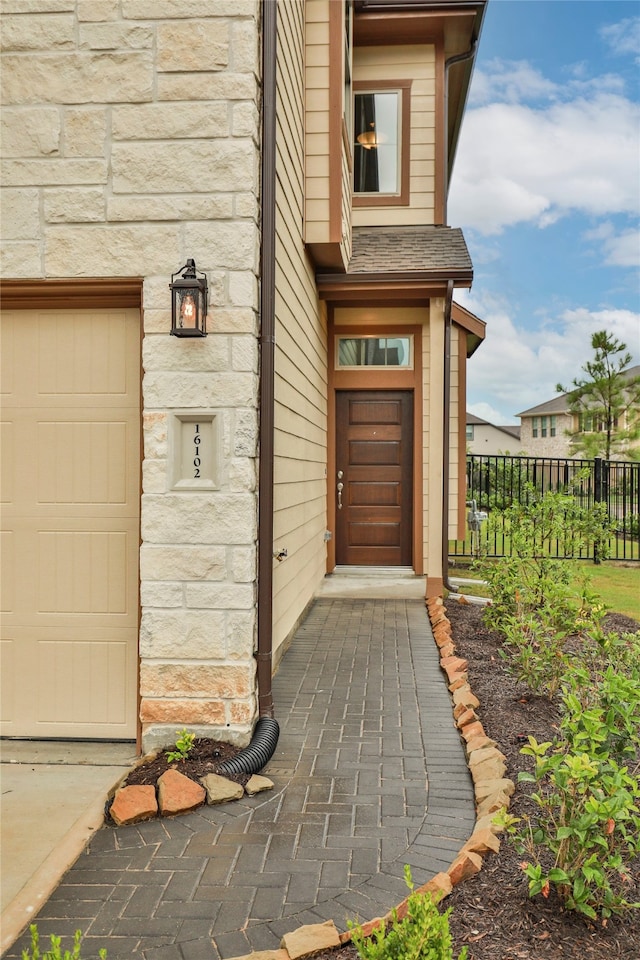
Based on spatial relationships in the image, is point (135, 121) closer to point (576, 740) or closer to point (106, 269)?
point (106, 269)

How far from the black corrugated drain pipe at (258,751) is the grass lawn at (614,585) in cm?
310

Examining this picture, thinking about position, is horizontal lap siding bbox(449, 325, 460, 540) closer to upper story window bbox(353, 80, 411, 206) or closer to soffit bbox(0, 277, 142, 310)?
upper story window bbox(353, 80, 411, 206)

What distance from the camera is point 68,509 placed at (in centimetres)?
360

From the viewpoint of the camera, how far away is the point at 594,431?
18.3 metres

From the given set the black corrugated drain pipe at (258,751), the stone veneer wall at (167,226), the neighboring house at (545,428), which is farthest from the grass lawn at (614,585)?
the neighboring house at (545,428)

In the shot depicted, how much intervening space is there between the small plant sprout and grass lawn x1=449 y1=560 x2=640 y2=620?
3.46 m

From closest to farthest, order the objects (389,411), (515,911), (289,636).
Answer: (515,911) < (289,636) < (389,411)

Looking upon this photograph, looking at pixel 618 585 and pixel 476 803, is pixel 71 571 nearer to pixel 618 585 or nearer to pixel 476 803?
pixel 476 803

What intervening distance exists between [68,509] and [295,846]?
2036mm

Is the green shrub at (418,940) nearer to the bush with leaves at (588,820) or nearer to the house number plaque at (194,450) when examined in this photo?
the bush with leaves at (588,820)

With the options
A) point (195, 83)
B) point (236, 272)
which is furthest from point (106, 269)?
point (195, 83)

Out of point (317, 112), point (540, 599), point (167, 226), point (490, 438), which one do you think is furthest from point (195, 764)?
point (490, 438)

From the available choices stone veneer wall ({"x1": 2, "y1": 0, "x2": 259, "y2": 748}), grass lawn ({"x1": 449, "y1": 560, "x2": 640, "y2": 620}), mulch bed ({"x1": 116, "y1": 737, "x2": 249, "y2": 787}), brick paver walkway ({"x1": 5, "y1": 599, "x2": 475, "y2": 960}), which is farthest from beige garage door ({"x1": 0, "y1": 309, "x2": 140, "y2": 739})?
grass lawn ({"x1": 449, "y1": 560, "x2": 640, "y2": 620})

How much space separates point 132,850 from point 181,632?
3.42ft
